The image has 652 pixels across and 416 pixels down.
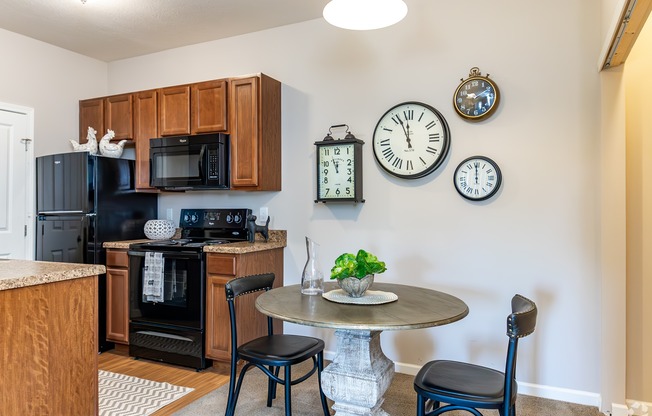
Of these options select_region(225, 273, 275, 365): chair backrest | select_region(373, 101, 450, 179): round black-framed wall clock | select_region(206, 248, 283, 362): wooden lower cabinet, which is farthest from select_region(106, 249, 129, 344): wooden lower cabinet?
select_region(373, 101, 450, 179): round black-framed wall clock

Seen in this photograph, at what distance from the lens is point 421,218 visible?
308 cm

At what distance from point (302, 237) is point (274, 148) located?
0.78m

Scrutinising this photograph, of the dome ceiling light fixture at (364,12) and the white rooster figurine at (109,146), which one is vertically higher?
the dome ceiling light fixture at (364,12)

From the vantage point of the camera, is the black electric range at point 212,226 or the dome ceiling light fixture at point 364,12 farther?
the black electric range at point 212,226

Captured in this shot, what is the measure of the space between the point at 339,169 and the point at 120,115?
7.15ft

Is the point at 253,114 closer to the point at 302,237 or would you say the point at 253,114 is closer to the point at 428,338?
the point at 302,237

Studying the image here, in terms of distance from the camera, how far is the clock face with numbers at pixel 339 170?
3.19 m

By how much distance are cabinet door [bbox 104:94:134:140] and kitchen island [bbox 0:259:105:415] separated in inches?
84.5

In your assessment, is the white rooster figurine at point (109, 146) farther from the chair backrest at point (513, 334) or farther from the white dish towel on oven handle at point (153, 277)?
the chair backrest at point (513, 334)

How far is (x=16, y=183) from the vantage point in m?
3.74

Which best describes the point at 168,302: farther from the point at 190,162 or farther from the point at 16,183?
the point at 16,183

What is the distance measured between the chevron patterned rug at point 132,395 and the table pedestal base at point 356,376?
129cm

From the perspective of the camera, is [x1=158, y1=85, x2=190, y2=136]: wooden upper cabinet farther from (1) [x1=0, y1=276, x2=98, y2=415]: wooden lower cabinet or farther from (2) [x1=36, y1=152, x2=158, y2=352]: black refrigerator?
(1) [x1=0, y1=276, x2=98, y2=415]: wooden lower cabinet

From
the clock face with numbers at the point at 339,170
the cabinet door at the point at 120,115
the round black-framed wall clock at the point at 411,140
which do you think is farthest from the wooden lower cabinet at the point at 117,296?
the round black-framed wall clock at the point at 411,140
